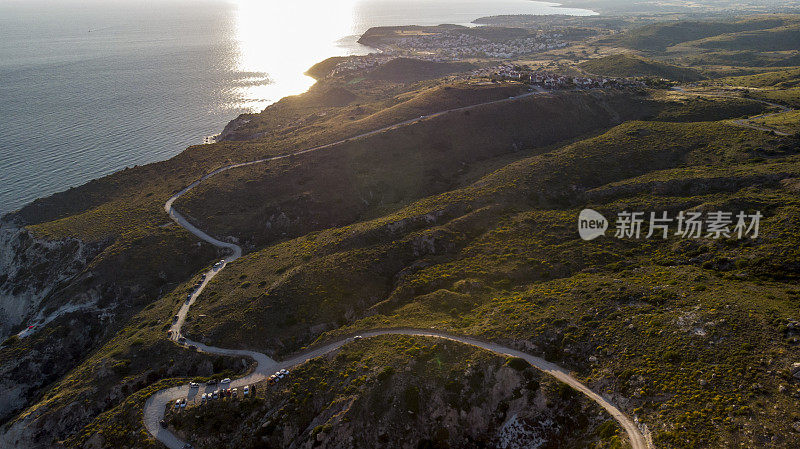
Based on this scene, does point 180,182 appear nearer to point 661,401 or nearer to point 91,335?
point 91,335

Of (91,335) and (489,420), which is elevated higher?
(489,420)

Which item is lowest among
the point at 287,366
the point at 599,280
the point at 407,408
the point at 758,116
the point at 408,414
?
the point at 287,366

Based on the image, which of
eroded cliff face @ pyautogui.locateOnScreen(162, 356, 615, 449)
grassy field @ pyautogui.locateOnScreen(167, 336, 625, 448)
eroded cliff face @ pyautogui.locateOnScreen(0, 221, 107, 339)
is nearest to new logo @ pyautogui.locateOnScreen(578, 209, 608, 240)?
grassy field @ pyautogui.locateOnScreen(167, 336, 625, 448)

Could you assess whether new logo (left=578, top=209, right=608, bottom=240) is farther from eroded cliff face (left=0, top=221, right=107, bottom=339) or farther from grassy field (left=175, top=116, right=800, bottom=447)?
eroded cliff face (left=0, top=221, right=107, bottom=339)

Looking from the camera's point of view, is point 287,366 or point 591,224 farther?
point 591,224

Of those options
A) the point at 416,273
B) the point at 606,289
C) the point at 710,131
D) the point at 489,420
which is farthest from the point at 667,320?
the point at 710,131

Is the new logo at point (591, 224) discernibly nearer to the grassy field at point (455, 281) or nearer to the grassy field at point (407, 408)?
the grassy field at point (455, 281)

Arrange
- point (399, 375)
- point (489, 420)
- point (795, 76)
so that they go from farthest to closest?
point (795, 76)
point (399, 375)
point (489, 420)

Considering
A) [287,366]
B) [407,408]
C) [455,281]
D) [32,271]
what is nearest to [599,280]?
[455,281]

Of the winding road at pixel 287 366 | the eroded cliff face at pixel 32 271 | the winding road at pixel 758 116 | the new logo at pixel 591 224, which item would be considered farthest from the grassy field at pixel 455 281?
the eroded cliff face at pixel 32 271

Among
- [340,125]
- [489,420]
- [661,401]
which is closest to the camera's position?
[661,401]

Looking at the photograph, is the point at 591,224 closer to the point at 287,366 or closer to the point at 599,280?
the point at 599,280
